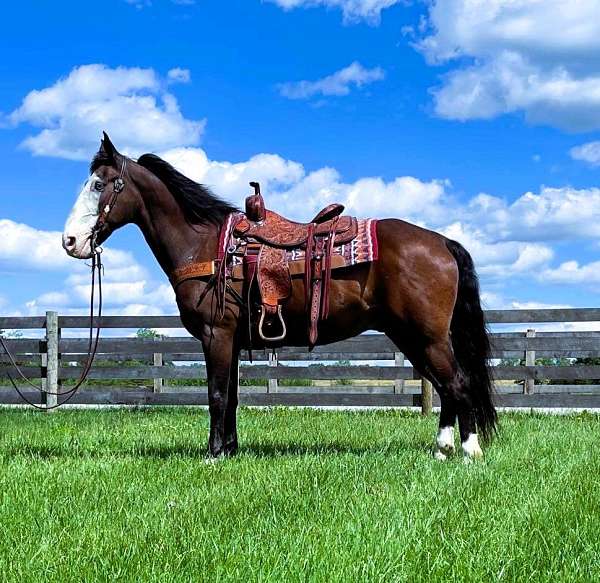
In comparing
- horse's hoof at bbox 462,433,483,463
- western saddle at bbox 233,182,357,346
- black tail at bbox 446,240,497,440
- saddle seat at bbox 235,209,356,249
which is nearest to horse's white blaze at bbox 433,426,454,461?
horse's hoof at bbox 462,433,483,463

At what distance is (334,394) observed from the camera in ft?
42.3

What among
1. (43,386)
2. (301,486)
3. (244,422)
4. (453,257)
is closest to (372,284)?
(453,257)

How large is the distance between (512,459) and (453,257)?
167cm

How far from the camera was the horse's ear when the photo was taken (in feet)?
21.3

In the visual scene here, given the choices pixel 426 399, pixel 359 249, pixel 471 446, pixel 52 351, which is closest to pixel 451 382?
pixel 471 446

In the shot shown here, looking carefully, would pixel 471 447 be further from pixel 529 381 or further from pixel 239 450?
pixel 529 381

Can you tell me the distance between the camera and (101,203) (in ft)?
21.4

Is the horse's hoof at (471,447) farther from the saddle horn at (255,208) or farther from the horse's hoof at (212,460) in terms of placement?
the saddle horn at (255,208)

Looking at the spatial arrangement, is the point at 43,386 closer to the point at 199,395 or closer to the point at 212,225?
the point at 199,395

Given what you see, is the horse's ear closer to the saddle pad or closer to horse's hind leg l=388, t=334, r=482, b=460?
the saddle pad

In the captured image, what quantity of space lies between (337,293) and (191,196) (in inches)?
59.9

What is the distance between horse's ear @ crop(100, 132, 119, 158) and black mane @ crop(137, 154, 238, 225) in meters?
0.35

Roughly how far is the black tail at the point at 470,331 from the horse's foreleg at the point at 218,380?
1.97 m

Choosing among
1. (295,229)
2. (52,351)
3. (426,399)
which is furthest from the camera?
(52,351)
